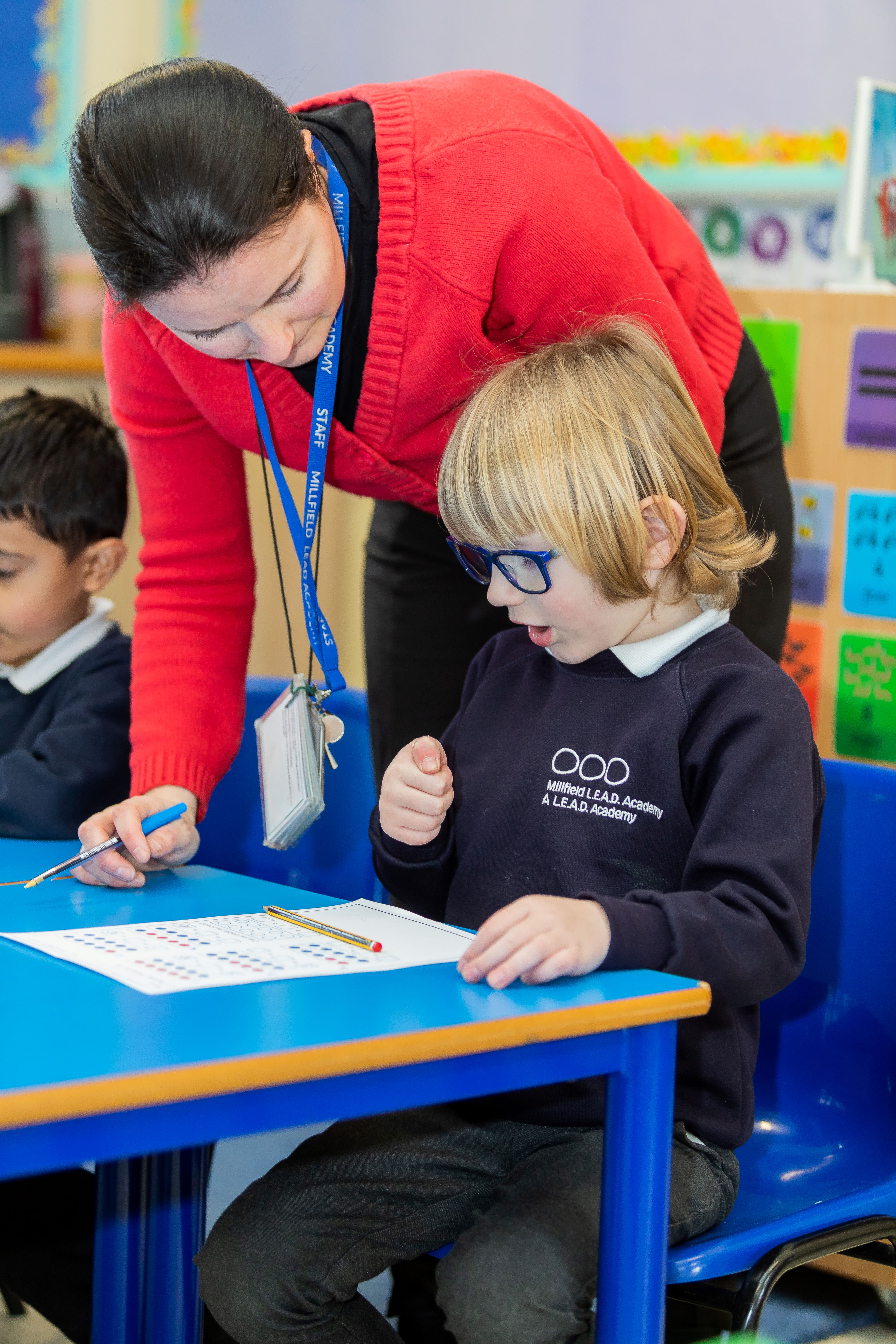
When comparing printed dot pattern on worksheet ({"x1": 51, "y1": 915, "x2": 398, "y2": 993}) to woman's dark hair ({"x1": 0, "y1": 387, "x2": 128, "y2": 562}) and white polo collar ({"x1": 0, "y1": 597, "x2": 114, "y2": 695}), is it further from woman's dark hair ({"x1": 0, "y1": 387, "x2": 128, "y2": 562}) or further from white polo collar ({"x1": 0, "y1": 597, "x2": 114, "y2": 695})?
woman's dark hair ({"x1": 0, "y1": 387, "x2": 128, "y2": 562})

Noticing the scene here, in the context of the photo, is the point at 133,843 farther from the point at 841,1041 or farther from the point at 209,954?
the point at 841,1041

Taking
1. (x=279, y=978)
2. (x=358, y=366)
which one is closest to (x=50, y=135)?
(x=358, y=366)

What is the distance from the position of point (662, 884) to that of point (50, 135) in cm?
285

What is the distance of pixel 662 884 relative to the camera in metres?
1.04

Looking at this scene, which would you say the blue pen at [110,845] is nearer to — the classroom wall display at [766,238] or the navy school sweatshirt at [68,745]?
the navy school sweatshirt at [68,745]

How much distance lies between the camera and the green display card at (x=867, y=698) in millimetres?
2008

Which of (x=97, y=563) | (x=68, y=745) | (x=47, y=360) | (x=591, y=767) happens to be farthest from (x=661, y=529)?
(x=47, y=360)

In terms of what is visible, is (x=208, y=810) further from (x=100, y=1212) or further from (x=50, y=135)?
(x=50, y=135)

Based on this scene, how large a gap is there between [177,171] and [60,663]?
73cm

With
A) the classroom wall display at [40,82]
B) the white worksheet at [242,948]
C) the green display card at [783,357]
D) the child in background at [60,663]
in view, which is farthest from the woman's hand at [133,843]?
the classroom wall display at [40,82]

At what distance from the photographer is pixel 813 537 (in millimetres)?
2072

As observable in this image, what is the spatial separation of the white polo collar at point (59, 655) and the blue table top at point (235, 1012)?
0.67 metres

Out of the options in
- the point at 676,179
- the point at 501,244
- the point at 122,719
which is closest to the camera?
the point at 501,244

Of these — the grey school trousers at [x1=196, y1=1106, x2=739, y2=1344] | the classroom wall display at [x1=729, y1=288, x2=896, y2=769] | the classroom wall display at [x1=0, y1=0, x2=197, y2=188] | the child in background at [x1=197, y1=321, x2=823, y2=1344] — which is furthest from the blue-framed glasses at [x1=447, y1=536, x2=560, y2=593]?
the classroom wall display at [x1=0, y1=0, x2=197, y2=188]
